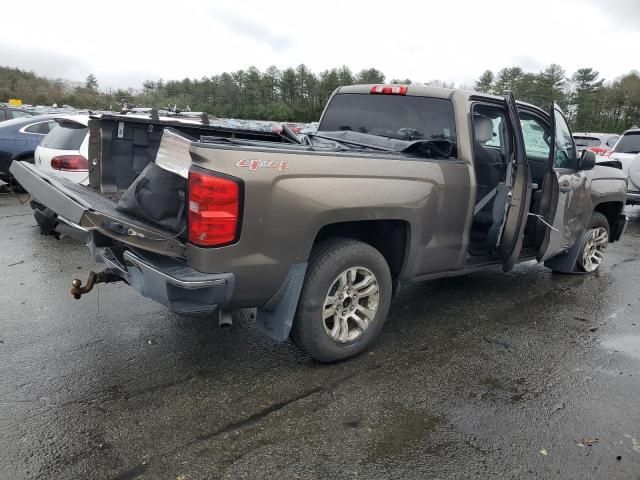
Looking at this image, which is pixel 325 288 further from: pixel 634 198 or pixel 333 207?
pixel 634 198

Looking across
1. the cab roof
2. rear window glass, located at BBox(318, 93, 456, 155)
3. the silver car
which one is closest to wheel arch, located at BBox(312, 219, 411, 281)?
rear window glass, located at BBox(318, 93, 456, 155)

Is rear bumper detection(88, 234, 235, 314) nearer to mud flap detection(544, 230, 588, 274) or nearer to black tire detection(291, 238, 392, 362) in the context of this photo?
black tire detection(291, 238, 392, 362)

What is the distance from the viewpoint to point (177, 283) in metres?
2.74

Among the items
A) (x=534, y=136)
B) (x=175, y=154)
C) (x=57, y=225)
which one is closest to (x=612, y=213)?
(x=534, y=136)

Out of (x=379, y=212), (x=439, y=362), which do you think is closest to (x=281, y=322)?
(x=379, y=212)

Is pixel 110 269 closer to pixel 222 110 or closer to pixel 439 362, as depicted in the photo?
pixel 439 362

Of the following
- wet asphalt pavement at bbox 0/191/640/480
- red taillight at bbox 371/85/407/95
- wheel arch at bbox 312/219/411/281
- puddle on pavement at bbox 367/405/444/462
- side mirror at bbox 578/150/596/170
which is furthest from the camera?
side mirror at bbox 578/150/596/170

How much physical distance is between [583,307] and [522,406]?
2.38 m

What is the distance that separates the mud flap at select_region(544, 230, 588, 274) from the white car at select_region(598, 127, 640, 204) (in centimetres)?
463

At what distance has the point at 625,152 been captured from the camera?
11.5 meters

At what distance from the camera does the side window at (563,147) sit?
503 centimetres

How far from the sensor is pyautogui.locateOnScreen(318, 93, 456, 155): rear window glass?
4362 mm

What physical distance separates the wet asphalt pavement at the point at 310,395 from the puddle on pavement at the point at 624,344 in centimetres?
2

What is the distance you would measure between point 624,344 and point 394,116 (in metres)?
2.83
